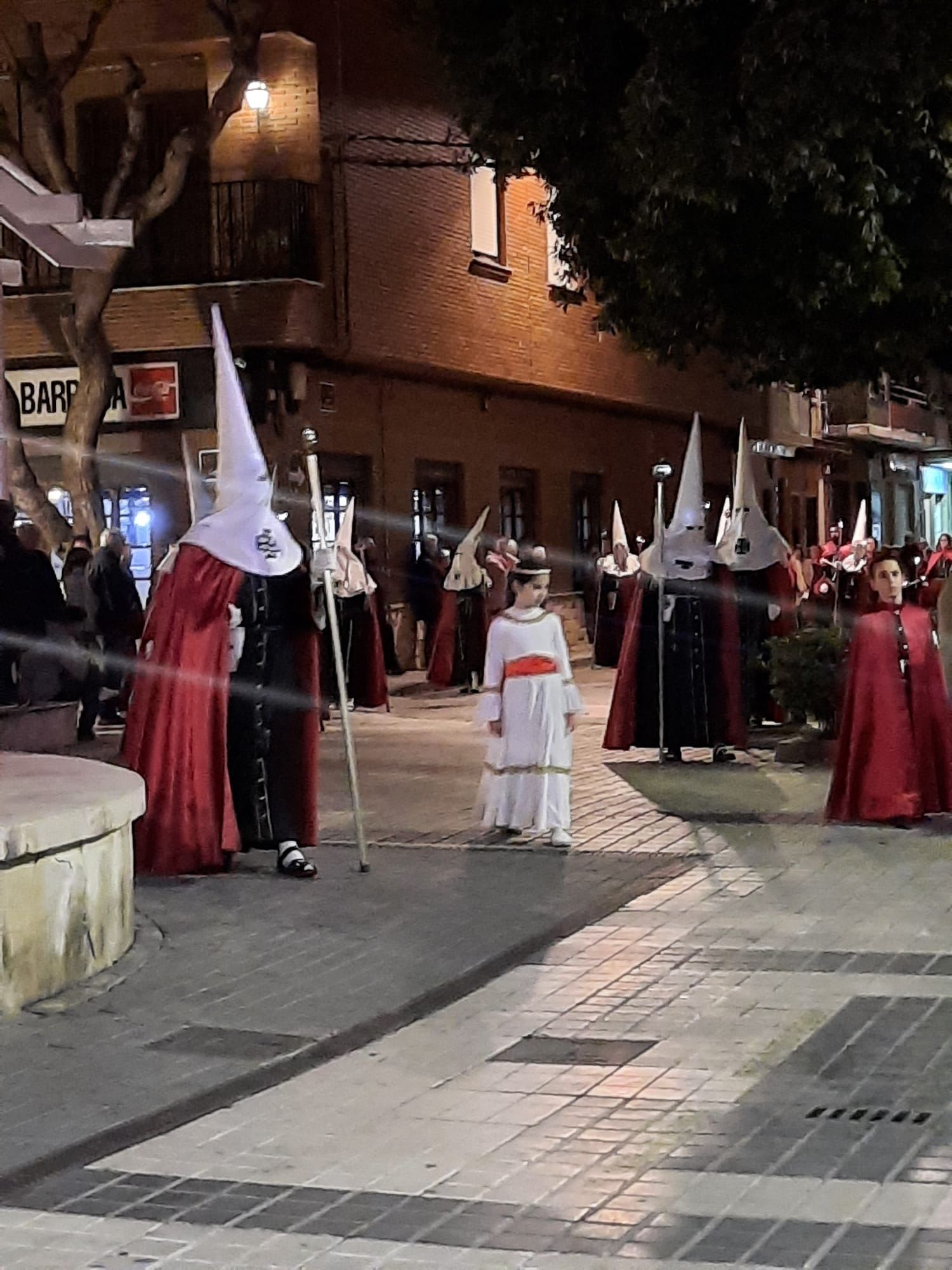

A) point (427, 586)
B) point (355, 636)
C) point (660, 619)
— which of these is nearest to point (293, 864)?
point (660, 619)

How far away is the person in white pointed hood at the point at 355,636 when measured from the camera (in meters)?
20.6

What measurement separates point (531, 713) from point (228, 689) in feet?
6.50

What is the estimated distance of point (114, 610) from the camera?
19734 mm

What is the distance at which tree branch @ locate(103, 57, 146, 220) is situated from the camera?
2155 centimetres

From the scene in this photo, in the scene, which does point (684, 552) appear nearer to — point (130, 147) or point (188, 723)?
point (188, 723)

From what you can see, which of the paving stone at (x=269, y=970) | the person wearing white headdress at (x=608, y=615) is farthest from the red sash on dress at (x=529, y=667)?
the person wearing white headdress at (x=608, y=615)

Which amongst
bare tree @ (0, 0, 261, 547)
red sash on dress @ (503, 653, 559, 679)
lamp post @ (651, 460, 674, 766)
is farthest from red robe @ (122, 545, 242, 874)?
bare tree @ (0, 0, 261, 547)

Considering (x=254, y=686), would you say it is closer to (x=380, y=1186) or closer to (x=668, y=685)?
(x=380, y=1186)

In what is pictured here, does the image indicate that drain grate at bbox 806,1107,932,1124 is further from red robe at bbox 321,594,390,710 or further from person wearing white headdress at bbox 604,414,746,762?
red robe at bbox 321,594,390,710

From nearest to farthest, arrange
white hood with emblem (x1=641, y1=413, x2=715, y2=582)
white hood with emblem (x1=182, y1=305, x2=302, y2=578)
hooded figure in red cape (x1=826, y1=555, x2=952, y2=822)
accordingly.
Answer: white hood with emblem (x1=182, y1=305, x2=302, y2=578) < hooded figure in red cape (x1=826, y1=555, x2=952, y2=822) < white hood with emblem (x1=641, y1=413, x2=715, y2=582)

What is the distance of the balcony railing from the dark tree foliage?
10317 mm

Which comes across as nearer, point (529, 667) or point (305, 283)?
point (529, 667)

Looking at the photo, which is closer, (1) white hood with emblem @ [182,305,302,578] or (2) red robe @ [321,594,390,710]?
(1) white hood with emblem @ [182,305,302,578]

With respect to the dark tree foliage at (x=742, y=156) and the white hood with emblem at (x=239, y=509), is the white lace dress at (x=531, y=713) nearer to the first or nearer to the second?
the white hood with emblem at (x=239, y=509)
